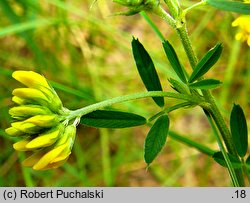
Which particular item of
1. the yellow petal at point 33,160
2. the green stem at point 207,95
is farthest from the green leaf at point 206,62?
the yellow petal at point 33,160

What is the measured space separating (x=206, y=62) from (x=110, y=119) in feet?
0.49

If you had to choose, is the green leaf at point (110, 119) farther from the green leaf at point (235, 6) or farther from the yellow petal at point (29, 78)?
the green leaf at point (235, 6)

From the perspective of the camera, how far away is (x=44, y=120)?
59cm

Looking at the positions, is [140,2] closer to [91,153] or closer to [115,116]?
[115,116]

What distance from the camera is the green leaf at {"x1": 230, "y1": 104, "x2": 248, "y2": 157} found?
2.28 ft

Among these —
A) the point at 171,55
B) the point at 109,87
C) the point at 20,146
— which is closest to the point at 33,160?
the point at 20,146

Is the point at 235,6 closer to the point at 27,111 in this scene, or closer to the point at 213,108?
the point at 213,108

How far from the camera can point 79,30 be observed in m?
1.65

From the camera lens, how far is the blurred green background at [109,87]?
1.47 m

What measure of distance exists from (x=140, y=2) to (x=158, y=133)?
0.62ft

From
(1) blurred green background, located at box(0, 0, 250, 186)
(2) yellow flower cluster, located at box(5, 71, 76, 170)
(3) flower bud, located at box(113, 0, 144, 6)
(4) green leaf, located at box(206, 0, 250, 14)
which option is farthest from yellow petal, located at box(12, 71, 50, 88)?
(1) blurred green background, located at box(0, 0, 250, 186)

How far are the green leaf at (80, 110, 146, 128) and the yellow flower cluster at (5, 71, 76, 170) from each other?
0.14 feet
